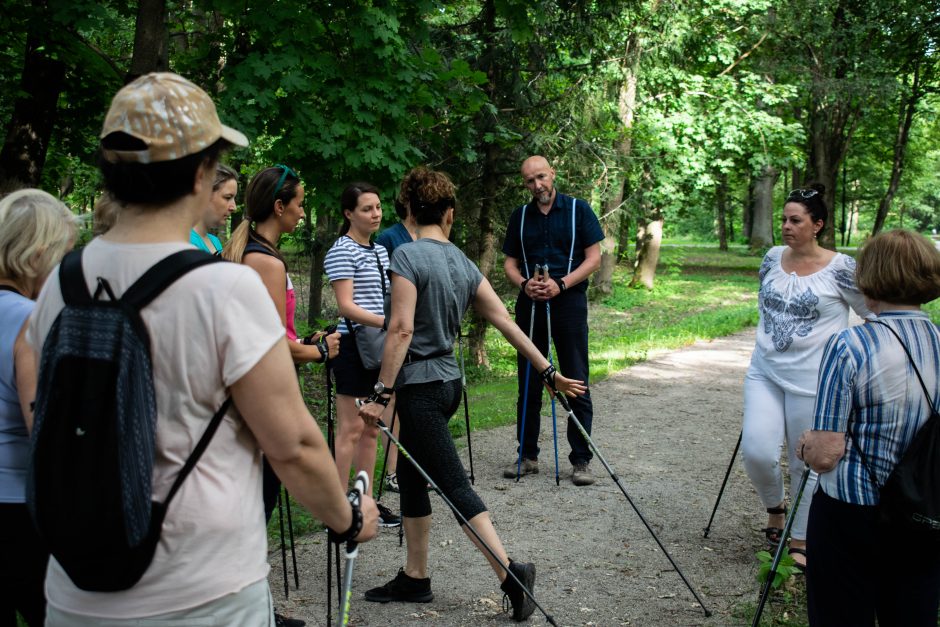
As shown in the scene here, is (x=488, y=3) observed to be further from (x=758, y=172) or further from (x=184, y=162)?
(x=758, y=172)

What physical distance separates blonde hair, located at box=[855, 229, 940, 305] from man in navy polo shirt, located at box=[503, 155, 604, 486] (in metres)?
3.82

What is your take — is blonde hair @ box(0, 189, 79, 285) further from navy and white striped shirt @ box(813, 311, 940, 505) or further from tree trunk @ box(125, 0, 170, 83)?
tree trunk @ box(125, 0, 170, 83)

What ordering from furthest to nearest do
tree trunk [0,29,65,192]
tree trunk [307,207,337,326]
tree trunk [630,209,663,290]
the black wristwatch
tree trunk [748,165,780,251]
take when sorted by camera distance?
→ tree trunk [748,165,780,251] → tree trunk [630,209,663,290] → tree trunk [307,207,337,326] → tree trunk [0,29,65,192] → the black wristwatch

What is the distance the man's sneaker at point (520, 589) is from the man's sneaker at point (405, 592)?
50 centimetres

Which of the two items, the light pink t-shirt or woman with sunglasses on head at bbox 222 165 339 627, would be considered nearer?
the light pink t-shirt

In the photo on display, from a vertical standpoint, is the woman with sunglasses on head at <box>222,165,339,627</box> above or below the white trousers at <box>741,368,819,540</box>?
above

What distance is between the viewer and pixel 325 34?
8.48 m

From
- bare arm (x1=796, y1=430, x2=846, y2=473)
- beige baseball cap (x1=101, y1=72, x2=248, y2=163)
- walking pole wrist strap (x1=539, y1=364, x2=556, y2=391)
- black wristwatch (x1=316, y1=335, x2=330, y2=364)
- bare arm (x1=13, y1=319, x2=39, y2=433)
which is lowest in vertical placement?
walking pole wrist strap (x1=539, y1=364, x2=556, y2=391)

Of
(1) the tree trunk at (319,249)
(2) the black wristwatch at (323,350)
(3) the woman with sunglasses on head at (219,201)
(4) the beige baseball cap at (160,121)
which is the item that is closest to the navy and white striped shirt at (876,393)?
(4) the beige baseball cap at (160,121)

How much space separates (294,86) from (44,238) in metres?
5.42

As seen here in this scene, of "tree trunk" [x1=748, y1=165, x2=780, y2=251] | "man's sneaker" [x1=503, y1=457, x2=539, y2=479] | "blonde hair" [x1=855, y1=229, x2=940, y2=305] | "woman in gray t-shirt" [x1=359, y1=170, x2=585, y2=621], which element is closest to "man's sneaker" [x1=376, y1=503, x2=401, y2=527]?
"woman in gray t-shirt" [x1=359, y1=170, x2=585, y2=621]

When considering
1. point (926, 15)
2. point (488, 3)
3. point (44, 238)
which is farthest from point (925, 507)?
point (926, 15)

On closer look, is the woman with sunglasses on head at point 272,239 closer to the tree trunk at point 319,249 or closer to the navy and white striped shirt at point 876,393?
the navy and white striped shirt at point 876,393

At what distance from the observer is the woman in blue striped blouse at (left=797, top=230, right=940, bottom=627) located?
3090 millimetres
